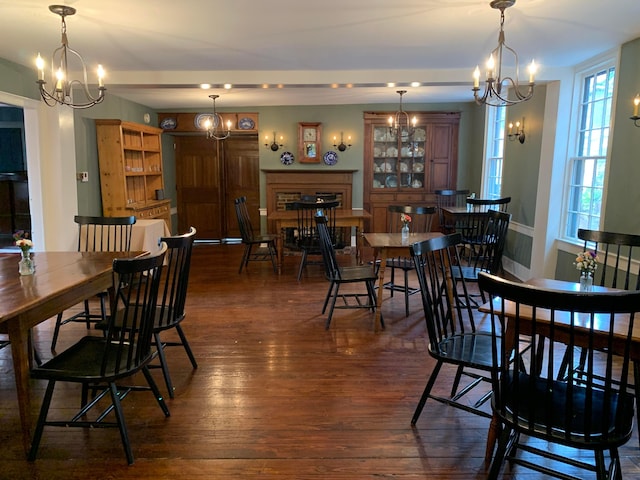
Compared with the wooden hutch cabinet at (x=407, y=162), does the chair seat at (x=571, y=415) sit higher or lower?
lower

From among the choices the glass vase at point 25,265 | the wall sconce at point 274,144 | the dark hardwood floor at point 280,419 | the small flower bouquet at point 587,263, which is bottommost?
the dark hardwood floor at point 280,419

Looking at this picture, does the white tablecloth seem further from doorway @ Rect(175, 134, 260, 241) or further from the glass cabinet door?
the glass cabinet door

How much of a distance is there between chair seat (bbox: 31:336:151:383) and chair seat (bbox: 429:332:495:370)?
146 centimetres

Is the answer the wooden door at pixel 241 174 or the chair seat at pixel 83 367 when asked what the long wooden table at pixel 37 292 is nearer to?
the chair seat at pixel 83 367

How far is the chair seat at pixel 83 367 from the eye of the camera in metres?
2.05

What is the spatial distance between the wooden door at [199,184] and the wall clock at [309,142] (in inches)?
65.3

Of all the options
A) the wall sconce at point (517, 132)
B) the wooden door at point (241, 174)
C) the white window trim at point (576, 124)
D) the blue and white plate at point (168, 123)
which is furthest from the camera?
the wooden door at point (241, 174)

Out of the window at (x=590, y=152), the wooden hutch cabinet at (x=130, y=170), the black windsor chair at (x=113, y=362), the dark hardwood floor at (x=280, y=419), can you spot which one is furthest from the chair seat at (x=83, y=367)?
the window at (x=590, y=152)

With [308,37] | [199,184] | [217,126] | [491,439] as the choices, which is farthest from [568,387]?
[199,184]

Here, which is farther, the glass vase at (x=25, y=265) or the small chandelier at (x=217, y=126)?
the small chandelier at (x=217, y=126)

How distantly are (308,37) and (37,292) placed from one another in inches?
103

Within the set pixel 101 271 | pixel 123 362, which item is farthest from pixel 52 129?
pixel 123 362

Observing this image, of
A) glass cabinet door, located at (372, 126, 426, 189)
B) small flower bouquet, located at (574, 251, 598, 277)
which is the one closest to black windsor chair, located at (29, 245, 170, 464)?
small flower bouquet, located at (574, 251, 598, 277)

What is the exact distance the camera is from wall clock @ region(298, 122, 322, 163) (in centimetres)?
762
